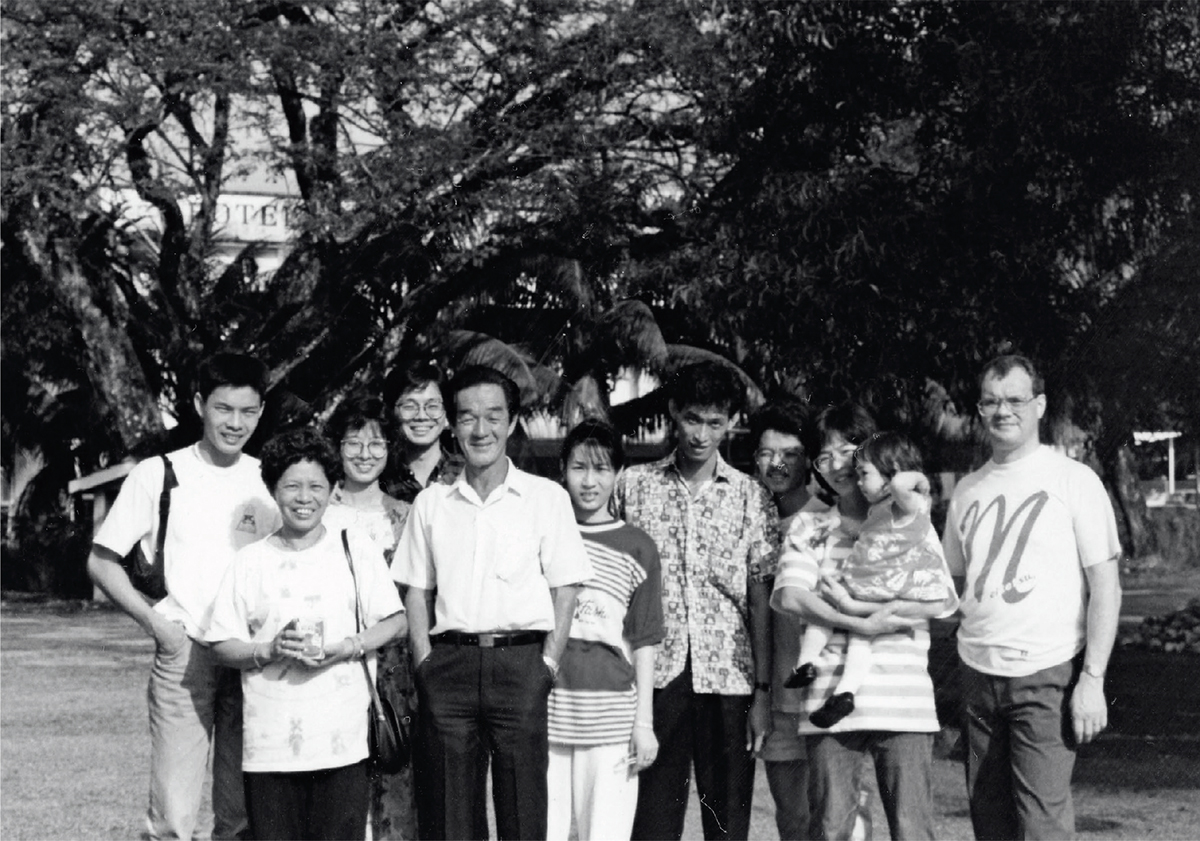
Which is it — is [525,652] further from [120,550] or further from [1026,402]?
[1026,402]

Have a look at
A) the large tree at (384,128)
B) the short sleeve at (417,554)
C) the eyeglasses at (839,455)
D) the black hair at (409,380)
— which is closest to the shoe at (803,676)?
the eyeglasses at (839,455)

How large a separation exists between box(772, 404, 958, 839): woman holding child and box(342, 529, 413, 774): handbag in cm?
125

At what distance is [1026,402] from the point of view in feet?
15.7

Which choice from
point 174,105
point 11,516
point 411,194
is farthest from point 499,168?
point 11,516

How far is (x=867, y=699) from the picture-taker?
4527mm

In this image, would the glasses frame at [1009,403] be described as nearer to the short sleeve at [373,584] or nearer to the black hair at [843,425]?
the black hair at [843,425]

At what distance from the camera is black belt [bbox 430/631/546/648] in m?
4.81

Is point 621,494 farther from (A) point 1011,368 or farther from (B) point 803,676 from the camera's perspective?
(A) point 1011,368

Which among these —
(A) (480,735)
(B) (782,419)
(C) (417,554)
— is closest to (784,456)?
(B) (782,419)

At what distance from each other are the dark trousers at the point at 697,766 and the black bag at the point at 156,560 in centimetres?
171

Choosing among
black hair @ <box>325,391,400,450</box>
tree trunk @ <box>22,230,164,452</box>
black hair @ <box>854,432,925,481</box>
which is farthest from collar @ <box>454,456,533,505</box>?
tree trunk @ <box>22,230,164,452</box>

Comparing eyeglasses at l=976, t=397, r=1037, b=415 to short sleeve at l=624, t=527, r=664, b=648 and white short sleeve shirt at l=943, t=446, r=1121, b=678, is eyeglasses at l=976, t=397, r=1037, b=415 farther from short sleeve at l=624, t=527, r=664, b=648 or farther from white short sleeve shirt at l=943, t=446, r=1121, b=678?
short sleeve at l=624, t=527, r=664, b=648

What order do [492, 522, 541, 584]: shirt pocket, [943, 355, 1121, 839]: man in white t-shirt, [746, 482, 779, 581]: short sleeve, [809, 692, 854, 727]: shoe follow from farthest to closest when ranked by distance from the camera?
[746, 482, 779, 581]: short sleeve, [492, 522, 541, 584]: shirt pocket, [943, 355, 1121, 839]: man in white t-shirt, [809, 692, 854, 727]: shoe

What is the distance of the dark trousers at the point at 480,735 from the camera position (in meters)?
4.78
